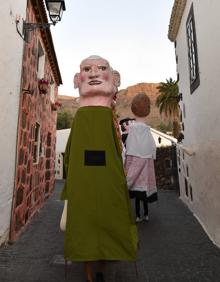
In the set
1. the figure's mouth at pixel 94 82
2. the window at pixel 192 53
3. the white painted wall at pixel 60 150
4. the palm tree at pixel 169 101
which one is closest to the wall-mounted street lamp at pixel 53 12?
the figure's mouth at pixel 94 82

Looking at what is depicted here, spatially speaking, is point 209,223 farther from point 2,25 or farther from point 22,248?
point 2,25

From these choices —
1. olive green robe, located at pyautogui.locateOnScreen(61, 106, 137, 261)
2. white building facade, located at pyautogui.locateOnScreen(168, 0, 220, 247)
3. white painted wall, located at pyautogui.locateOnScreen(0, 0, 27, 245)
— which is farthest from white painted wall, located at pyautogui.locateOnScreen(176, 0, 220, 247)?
white painted wall, located at pyautogui.locateOnScreen(0, 0, 27, 245)

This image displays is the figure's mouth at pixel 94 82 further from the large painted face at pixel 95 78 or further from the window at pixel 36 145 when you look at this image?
the window at pixel 36 145

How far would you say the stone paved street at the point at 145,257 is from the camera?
9.48ft

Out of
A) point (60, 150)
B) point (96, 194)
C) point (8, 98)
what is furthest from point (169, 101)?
point (96, 194)

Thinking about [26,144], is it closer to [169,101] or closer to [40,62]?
[40,62]

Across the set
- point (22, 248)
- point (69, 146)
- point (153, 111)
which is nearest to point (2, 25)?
point (69, 146)

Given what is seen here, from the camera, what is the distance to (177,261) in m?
3.31

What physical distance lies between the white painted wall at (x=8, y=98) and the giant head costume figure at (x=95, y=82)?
113 cm

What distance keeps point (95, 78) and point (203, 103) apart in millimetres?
2157

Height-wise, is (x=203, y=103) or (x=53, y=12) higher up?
(x=53, y=12)

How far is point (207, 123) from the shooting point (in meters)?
4.27

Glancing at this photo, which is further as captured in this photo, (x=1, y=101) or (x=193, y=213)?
(x=193, y=213)

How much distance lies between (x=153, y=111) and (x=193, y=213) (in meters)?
75.4
